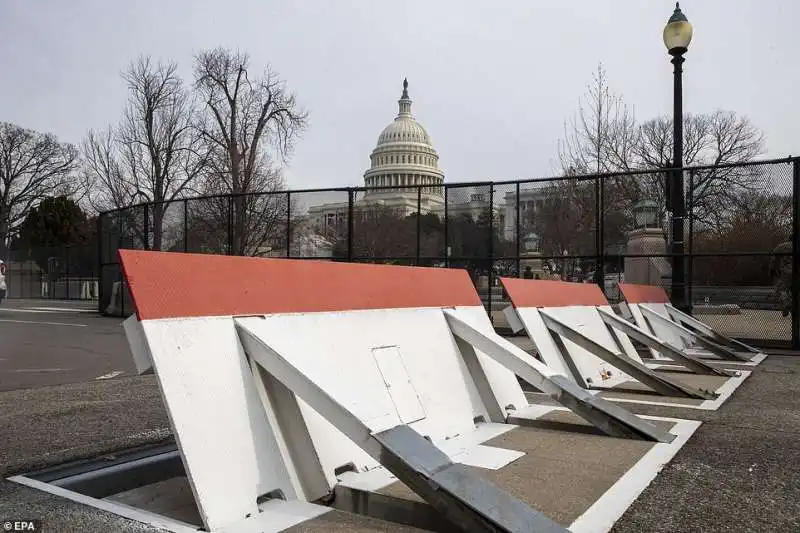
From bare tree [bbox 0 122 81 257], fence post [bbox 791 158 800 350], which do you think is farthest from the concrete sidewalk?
bare tree [bbox 0 122 81 257]

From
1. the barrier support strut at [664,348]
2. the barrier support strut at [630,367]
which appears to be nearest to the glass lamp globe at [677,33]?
the barrier support strut at [664,348]

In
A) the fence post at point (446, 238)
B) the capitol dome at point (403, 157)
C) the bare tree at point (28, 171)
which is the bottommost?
the fence post at point (446, 238)

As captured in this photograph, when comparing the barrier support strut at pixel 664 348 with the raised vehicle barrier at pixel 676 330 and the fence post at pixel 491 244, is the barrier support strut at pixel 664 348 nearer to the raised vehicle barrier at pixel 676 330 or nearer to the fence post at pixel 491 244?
the raised vehicle barrier at pixel 676 330

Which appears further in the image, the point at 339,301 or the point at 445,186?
the point at 445,186

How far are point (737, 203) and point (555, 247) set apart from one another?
387cm

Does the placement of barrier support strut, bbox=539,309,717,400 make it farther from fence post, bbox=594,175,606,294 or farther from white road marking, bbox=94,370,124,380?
fence post, bbox=594,175,606,294

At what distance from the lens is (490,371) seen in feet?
16.7

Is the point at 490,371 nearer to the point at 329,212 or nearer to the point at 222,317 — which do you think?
the point at 222,317

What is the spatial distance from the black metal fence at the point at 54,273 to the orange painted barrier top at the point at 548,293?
3559 centimetres

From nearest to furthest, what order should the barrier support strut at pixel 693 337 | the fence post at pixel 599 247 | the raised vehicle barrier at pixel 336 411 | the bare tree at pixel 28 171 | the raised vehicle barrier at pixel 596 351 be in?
the raised vehicle barrier at pixel 336 411 < the raised vehicle barrier at pixel 596 351 < the barrier support strut at pixel 693 337 < the fence post at pixel 599 247 < the bare tree at pixel 28 171

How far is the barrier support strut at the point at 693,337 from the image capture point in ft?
32.6

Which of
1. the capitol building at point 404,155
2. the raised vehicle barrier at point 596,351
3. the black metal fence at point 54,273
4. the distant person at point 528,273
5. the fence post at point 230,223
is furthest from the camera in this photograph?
the capitol building at point 404,155

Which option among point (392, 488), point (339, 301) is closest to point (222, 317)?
point (339, 301)

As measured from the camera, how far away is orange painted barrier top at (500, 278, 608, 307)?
A: 6.36 meters
